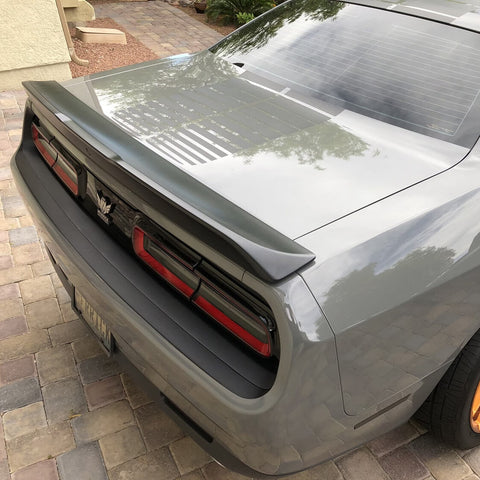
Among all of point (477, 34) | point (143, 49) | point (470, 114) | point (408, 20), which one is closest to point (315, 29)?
point (408, 20)

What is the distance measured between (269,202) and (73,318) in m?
1.61

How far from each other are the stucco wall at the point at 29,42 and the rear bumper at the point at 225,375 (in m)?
4.29

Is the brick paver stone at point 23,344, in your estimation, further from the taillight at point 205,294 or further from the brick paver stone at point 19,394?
the taillight at point 205,294

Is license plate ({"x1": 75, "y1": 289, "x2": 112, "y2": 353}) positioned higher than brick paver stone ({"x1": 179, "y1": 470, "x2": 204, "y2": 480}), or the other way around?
license plate ({"x1": 75, "y1": 289, "x2": 112, "y2": 353})

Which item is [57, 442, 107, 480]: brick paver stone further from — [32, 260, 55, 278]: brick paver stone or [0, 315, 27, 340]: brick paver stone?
[32, 260, 55, 278]: brick paver stone

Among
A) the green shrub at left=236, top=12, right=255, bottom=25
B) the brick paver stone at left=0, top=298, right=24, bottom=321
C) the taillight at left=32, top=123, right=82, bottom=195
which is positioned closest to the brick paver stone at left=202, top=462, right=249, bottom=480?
the taillight at left=32, top=123, right=82, bottom=195

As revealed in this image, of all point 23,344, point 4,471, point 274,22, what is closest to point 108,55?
point 274,22

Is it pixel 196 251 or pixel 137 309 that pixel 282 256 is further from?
pixel 137 309

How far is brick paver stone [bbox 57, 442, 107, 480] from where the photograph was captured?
1.99 m

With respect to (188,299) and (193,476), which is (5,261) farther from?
(188,299)

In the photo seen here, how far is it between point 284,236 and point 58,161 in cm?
124

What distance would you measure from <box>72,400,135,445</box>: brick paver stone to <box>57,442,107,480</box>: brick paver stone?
0.05 metres

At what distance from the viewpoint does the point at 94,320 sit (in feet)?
6.70

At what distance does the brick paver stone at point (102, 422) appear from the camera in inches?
84.6
